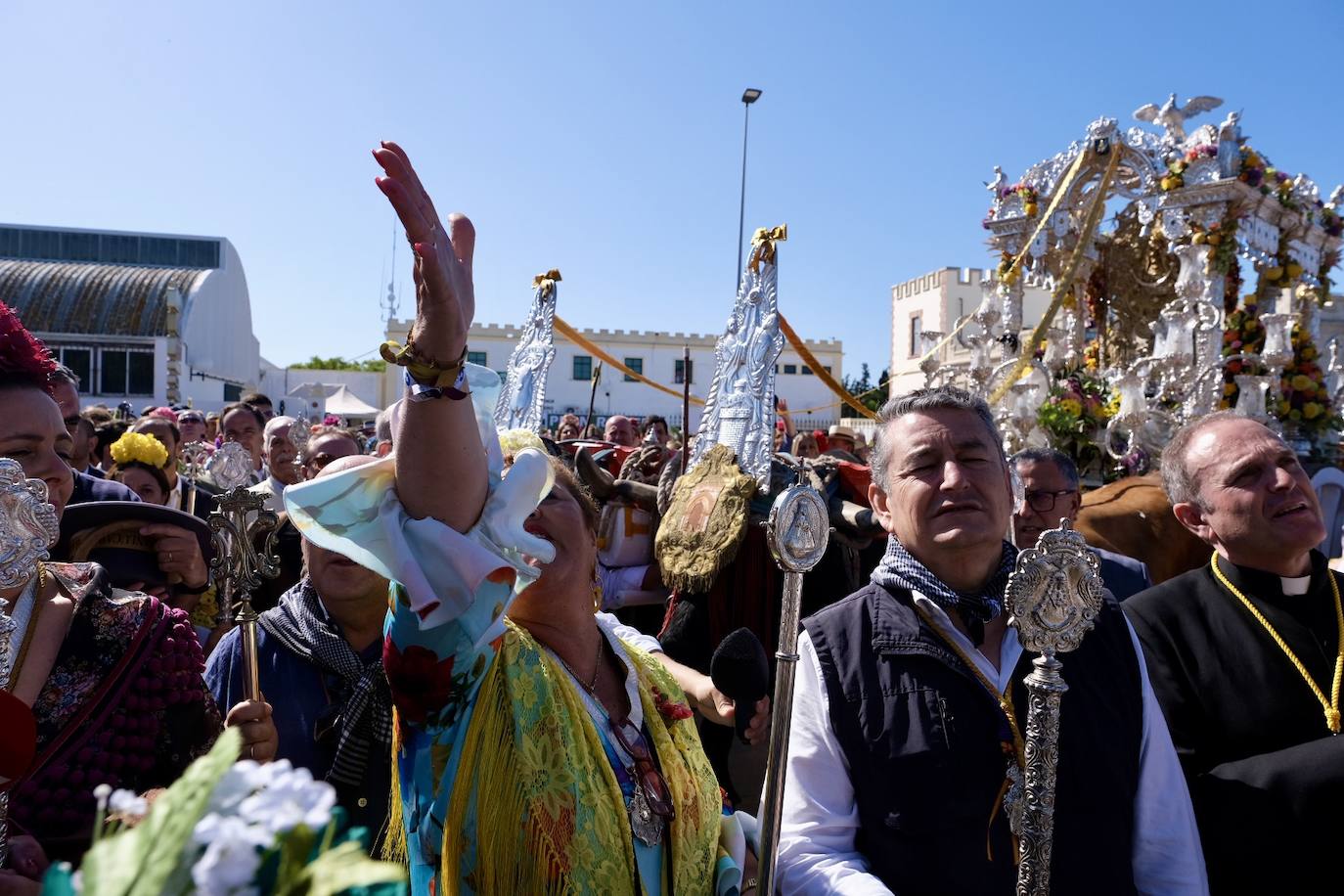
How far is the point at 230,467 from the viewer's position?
2.48m

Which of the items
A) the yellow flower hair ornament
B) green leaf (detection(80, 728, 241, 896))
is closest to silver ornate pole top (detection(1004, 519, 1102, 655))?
green leaf (detection(80, 728, 241, 896))

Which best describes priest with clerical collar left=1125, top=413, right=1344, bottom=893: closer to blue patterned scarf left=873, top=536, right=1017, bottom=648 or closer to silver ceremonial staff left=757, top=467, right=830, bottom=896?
blue patterned scarf left=873, top=536, right=1017, bottom=648

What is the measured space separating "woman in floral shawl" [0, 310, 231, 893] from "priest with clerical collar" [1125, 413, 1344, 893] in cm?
233

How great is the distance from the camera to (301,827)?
698 millimetres

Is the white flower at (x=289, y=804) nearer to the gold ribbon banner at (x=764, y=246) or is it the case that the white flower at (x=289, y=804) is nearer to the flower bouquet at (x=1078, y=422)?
the gold ribbon banner at (x=764, y=246)

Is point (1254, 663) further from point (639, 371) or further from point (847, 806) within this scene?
point (639, 371)

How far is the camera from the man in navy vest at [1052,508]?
4.16 metres

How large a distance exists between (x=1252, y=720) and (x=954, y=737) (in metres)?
0.94

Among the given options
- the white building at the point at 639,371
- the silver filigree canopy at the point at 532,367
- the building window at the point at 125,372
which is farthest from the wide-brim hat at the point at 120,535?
the white building at the point at 639,371

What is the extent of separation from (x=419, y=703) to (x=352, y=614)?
3.01 feet

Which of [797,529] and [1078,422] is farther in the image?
[1078,422]

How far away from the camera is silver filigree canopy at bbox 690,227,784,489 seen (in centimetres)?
454

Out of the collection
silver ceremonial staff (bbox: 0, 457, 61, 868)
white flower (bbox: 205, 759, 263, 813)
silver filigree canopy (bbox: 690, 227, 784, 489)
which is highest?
silver filigree canopy (bbox: 690, 227, 784, 489)

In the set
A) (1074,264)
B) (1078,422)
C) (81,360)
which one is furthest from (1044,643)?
(81,360)
